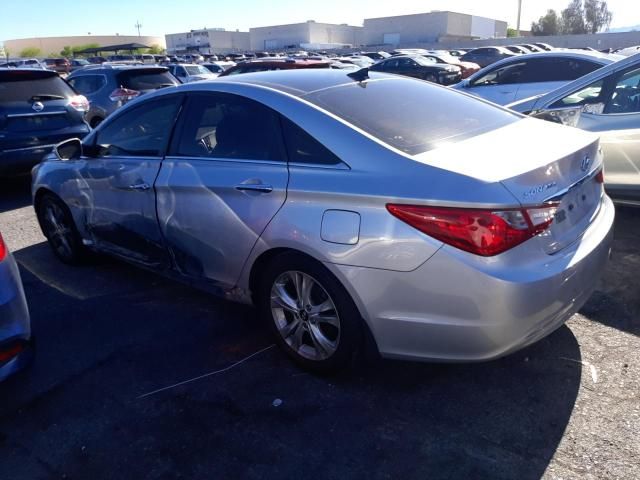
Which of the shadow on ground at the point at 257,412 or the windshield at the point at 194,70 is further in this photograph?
the windshield at the point at 194,70

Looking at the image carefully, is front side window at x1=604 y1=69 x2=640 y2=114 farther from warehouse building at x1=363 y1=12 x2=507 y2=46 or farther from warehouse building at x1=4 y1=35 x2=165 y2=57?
warehouse building at x1=4 y1=35 x2=165 y2=57

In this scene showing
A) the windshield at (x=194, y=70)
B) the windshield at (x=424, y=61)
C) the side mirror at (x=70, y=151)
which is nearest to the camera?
the side mirror at (x=70, y=151)

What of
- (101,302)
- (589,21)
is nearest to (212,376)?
(101,302)

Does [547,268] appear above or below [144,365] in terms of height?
above

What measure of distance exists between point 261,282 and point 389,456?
1.19 metres

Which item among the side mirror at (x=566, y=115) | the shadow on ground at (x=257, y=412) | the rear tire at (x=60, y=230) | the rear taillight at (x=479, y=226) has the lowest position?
the shadow on ground at (x=257, y=412)

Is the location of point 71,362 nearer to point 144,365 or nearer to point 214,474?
point 144,365

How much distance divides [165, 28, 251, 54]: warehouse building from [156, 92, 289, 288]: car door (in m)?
94.9

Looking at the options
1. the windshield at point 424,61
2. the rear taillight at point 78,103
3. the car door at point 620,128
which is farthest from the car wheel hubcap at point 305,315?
the windshield at point 424,61

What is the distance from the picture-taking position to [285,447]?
8.46 ft

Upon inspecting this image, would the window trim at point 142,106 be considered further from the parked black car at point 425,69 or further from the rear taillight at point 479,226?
the parked black car at point 425,69

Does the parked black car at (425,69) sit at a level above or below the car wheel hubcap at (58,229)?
above

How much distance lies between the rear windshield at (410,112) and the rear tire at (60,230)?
8.84 feet

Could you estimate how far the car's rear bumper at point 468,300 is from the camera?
7.68 ft
